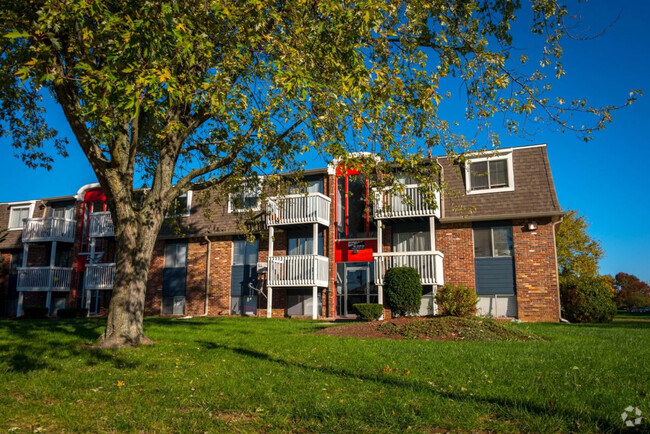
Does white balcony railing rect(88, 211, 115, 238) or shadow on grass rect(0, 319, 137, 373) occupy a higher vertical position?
white balcony railing rect(88, 211, 115, 238)

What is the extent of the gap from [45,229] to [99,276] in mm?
4820

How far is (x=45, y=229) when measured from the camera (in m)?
27.1

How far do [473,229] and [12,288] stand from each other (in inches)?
997

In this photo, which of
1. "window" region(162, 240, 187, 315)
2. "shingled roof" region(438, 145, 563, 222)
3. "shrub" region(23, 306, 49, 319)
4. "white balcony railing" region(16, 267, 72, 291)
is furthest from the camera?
"white balcony railing" region(16, 267, 72, 291)

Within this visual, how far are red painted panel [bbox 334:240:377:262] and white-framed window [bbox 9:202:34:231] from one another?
62.9 feet

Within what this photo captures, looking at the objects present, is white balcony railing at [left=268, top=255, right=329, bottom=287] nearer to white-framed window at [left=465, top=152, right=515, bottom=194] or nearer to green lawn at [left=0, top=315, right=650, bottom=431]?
white-framed window at [left=465, top=152, right=515, bottom=194]

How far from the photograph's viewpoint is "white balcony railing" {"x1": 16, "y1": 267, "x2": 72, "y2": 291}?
26.3m

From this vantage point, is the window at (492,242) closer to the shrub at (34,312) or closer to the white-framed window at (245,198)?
the white-framed window at (245,198)

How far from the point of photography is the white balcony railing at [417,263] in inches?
763

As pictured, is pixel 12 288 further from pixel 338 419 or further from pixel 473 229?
pixel 338 419

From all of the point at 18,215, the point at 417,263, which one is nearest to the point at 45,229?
the point at 18,215

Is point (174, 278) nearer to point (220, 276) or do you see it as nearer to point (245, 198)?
point (220, 276)

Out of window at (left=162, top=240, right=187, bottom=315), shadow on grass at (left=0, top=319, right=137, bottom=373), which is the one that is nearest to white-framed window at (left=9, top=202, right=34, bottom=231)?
window at (left=162, top=240, right=187, bottom=315)

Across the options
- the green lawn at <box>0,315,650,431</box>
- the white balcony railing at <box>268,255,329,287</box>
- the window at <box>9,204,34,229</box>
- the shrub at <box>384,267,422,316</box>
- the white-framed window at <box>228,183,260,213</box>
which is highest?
the window at <box>9,204,34,229</box>
